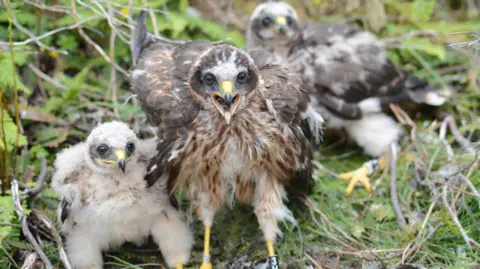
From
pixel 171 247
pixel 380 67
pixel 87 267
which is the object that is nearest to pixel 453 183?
pixel 380 67

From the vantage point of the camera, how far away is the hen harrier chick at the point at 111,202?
3.93 meters

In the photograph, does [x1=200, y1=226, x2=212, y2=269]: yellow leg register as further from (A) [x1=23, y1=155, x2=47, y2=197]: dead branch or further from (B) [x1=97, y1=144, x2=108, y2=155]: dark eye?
(A) [x1=23, y1=155, x2=47, y2=197]: dead branch

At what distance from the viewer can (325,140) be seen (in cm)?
583

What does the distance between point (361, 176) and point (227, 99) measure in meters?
2.11

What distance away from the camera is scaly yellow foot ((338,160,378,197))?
199 inches

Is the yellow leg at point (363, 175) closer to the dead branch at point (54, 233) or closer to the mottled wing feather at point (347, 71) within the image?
the mottled wing feather at point (347, 71)

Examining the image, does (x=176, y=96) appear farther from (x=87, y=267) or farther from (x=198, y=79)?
(x=87, y=267)

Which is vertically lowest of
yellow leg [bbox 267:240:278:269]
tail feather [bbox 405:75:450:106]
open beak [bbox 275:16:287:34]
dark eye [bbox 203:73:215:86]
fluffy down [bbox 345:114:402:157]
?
yellow leg [bbox 267:240:278:269]

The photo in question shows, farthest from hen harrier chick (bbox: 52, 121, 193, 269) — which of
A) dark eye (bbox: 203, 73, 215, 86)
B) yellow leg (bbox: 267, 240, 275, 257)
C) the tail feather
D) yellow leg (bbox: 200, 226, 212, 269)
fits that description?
the tail feather

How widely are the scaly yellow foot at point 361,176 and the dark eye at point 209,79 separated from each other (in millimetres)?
1926

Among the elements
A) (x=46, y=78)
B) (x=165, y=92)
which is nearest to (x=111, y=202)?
(x=165, y=92)

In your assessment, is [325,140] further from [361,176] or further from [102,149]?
[102,149]

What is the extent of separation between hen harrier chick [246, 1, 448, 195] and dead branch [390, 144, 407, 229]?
0.14 metres

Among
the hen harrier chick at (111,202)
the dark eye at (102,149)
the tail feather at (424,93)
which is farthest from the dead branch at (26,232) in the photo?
the tail feather at (424,93)
